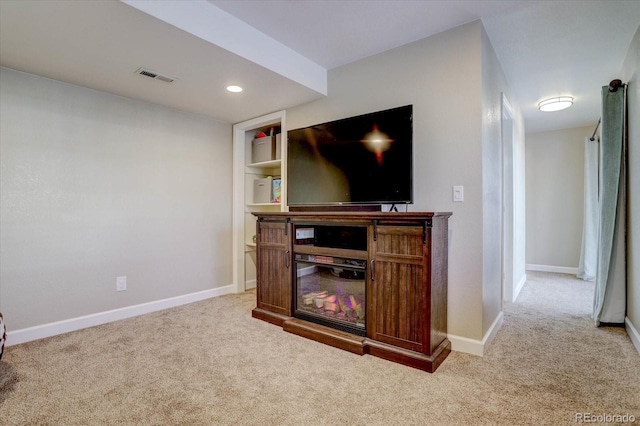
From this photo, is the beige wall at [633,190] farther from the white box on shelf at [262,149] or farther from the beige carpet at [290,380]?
the white box on shelf at [262,149]

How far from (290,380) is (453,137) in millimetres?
1939

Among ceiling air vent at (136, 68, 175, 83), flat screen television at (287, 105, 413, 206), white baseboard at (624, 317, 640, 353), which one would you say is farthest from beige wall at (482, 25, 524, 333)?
ceiling air vent at (136, 68, 175, 83)

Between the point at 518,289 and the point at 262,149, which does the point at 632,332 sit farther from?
the point at 262,149

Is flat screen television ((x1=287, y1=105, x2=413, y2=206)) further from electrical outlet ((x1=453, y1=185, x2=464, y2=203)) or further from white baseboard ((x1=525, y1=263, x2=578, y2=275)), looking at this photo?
white baseboard ((x1=525, y1=263, x2=578, y2=275))

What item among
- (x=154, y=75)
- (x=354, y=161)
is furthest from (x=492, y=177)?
(x=154, y=75)

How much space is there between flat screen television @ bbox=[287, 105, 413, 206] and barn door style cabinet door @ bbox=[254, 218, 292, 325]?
0.35m

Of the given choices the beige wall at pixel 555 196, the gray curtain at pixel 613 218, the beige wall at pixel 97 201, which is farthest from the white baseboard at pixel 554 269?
the beige wall at pixel 97 201

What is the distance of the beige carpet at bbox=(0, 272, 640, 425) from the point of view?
151cm

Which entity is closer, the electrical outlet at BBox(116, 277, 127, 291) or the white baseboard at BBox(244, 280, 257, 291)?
the electrical outlet at BBox(116, 277, 127, 291)

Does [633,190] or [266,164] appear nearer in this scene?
[633,190]

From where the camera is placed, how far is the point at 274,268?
9.21 feet

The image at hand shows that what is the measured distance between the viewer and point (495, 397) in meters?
1.64

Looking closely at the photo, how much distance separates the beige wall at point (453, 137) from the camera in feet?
7.09

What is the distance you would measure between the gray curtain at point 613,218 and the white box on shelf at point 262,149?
320cm
